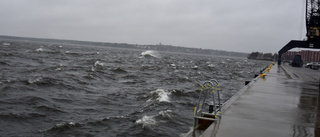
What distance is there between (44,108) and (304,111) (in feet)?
32.0

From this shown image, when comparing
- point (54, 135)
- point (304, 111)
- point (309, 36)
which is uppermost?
point (309, 36)

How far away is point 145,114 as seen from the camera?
1221cm

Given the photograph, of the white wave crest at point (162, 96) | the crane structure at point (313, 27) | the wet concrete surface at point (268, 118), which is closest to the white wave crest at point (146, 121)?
the wet concrete surface at point (268, 118)

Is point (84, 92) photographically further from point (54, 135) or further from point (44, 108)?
point (54, 135)

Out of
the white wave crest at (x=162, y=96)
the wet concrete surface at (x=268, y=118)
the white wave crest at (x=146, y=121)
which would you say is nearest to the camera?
the wet concrete surface at (x=268, y=118)

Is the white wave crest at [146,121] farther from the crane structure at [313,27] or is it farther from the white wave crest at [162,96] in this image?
the crane structure at [313,27]

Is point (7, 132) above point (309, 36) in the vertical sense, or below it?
below

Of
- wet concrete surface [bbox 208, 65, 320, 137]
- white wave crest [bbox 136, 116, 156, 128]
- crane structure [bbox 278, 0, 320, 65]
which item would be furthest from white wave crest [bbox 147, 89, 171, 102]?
crane structure [bbox 278, 0, 320, 65]

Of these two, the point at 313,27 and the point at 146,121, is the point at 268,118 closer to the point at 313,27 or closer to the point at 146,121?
the point at 146,121

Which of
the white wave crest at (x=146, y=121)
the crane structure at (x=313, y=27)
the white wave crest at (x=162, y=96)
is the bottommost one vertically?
the white wave crest at (x=146, y=121)

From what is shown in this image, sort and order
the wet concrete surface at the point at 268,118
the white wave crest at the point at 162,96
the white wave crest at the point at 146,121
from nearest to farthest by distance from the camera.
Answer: the wet concrete surface at the point at 268,118
the white wave crest at the point at 146,121
the white wave crest at the point at 162,96

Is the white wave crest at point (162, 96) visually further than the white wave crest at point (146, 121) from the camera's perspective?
Yes

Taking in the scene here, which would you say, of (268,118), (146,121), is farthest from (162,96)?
(268,118)

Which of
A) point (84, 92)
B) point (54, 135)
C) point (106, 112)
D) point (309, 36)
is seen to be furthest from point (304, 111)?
point (309, 36)
